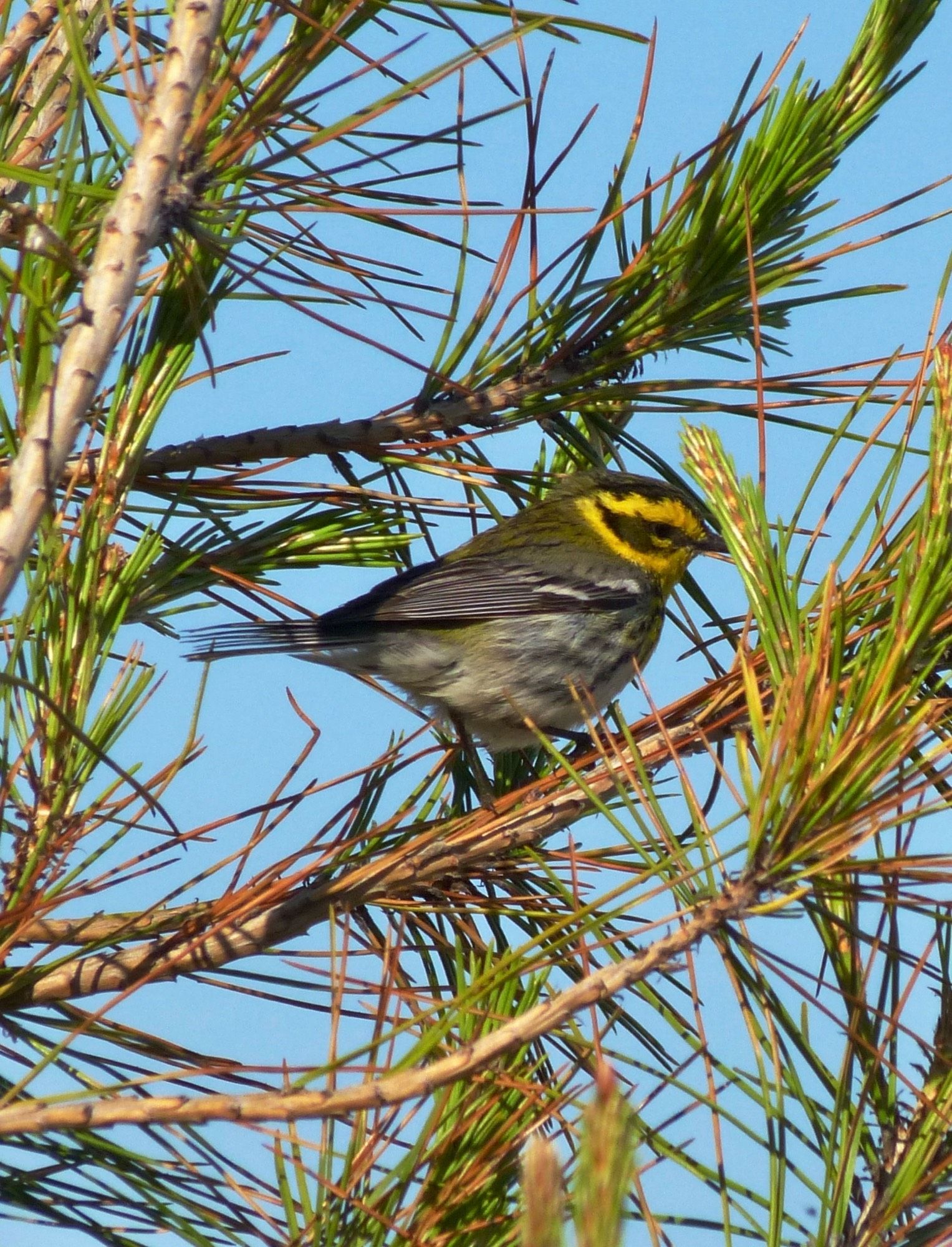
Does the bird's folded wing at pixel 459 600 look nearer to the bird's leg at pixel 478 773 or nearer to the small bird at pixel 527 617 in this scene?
the small bird at pixel 527 617

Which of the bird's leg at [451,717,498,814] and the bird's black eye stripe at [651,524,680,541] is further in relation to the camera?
the bird's black eye stripe at [651,524,680,541]

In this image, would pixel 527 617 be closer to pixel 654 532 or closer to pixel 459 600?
pixel 459 600

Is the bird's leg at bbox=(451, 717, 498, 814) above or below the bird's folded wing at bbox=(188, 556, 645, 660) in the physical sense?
below

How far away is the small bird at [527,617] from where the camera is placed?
152 inches

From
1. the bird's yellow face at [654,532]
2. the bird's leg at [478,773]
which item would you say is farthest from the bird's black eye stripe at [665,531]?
the bird's leg at [478,773]

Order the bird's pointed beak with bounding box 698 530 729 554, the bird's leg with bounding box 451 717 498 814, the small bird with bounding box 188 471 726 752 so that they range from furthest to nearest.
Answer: the bird's pointed beak with bounding box 698 530 729 554, the small bird with bounding box 188 471 726 752, the bird's leg with bounding box 451 717 498 814

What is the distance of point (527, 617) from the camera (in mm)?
4320

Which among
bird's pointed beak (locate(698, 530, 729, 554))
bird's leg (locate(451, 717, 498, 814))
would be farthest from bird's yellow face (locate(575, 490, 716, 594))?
bird's leg (locate(451, 717, 498, 814))

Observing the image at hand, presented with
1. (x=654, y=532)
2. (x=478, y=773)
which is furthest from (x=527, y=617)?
(x=478, y=773)

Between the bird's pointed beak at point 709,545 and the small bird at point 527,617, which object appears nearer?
the small bird at point 527,617

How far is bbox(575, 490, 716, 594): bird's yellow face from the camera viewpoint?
15.0ft

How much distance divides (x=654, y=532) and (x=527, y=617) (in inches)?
24.4

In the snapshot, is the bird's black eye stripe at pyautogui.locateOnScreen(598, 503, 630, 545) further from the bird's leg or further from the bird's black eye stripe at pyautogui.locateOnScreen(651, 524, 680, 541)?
the bird's leg

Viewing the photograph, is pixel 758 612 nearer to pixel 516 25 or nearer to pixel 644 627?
pixel 516 25
